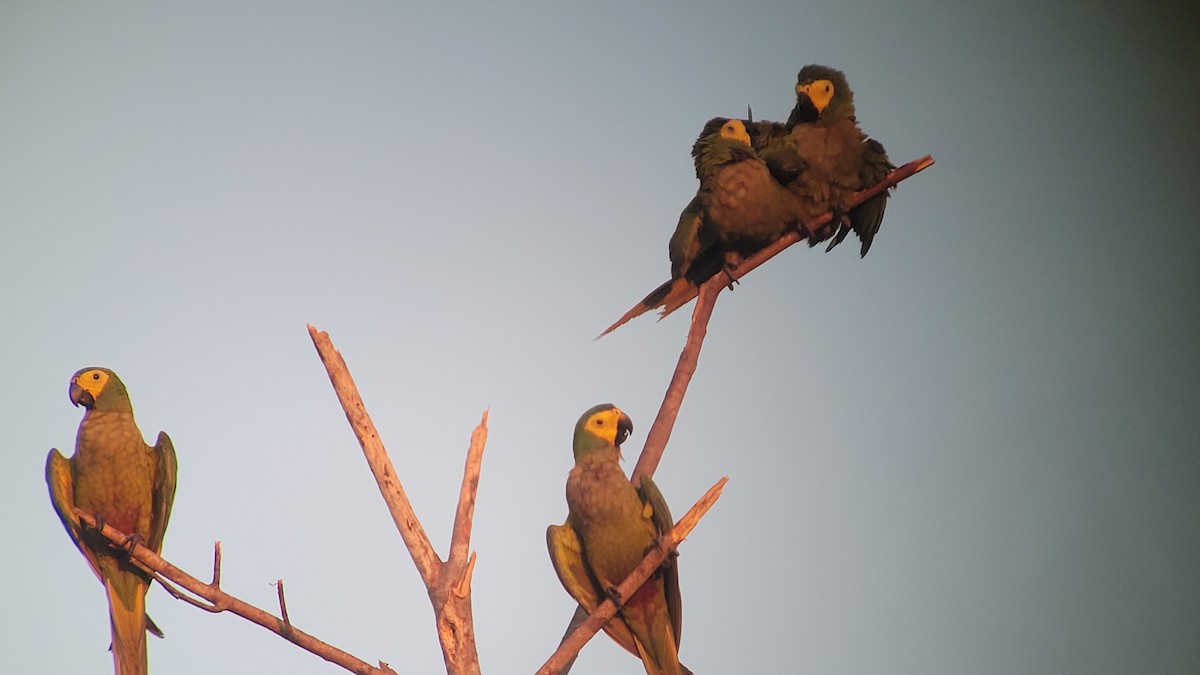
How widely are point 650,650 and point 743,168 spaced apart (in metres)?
1.63

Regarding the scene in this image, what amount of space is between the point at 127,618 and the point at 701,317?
2070mm

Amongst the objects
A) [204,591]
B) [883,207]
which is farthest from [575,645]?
[883,207]

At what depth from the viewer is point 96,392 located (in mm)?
3230

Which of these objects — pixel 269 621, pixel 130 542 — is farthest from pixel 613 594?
pixel 130 542

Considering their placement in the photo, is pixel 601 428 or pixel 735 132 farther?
pixel 735 132

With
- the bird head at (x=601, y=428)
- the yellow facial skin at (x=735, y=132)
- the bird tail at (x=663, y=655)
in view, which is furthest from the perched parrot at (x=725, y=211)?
the bird tail at (x=663, y=655)

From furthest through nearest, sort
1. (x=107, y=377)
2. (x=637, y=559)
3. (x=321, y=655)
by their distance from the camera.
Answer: (x=107, y=377)
(x=637, y=559)
(x=321, y=655)

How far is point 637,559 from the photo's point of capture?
282 cm

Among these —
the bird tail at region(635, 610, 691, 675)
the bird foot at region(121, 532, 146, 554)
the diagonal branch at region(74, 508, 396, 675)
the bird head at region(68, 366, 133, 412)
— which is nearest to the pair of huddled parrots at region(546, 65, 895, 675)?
the bird tail at region(635, 610, 691, 675)

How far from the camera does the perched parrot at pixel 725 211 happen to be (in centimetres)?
340

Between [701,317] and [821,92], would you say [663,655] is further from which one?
[821,92]

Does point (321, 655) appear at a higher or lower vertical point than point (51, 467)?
lower

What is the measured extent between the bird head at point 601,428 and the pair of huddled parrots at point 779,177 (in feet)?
2.61

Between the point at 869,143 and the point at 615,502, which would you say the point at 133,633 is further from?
the point at 869,143
